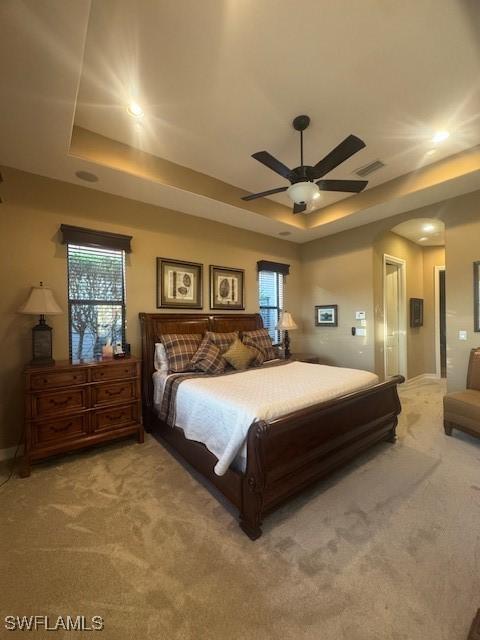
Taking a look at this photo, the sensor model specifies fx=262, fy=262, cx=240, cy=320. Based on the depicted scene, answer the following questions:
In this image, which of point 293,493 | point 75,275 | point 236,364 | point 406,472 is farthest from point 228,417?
point 75,275

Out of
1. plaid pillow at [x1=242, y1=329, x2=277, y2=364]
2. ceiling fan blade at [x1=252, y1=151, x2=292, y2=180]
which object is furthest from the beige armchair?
ceiling fan blade at [x1=252, y1=151, x2=292, y2=180]

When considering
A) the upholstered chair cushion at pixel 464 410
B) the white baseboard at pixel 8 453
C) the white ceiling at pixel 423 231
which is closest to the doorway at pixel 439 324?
the white ceiling at pixel 423 231

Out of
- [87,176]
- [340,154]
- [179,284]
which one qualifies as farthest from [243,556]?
[87,176]

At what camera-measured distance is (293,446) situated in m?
1.92

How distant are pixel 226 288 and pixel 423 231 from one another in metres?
3.88

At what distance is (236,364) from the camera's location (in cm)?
329

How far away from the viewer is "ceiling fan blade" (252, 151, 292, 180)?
210 cm

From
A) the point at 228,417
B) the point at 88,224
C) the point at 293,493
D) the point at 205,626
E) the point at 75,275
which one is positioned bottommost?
the point at 205,626

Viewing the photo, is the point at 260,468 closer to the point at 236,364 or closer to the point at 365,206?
the point at 236,364

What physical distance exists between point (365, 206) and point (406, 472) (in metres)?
3.36

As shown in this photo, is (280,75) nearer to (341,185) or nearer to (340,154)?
(340,154)

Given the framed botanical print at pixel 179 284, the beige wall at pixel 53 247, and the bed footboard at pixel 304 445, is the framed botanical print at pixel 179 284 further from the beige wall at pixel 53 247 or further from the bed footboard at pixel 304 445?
the bed footboard at pixel 304 445

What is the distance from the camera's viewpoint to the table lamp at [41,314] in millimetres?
2566

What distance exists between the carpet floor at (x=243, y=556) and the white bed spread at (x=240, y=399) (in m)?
0.49
